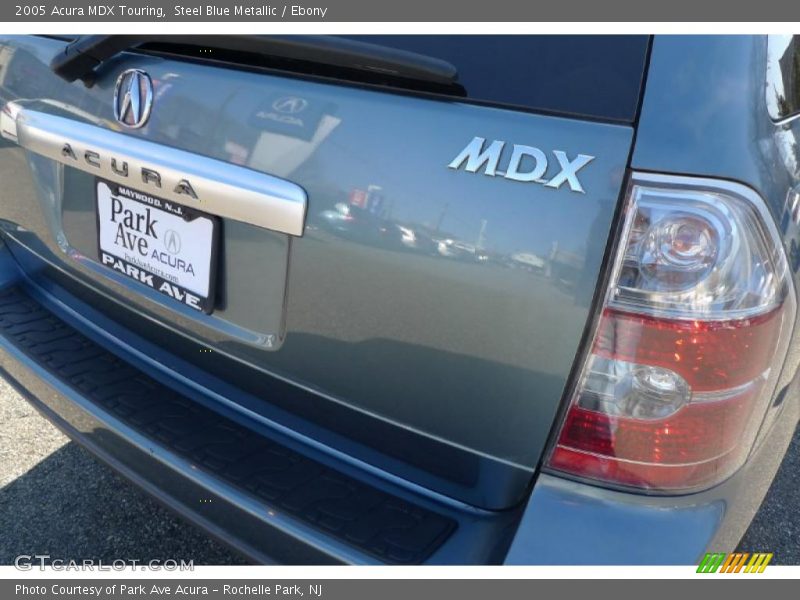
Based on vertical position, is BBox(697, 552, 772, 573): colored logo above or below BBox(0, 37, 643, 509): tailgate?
below

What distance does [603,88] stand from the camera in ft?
3.79

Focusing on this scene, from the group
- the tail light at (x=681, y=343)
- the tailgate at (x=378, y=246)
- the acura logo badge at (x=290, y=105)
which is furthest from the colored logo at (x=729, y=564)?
the acura logo badge at (x=290, y=105)

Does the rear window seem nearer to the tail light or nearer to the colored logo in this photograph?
the tail light

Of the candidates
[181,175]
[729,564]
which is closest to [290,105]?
[181,175]

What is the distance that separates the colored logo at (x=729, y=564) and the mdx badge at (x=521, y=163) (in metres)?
0.72

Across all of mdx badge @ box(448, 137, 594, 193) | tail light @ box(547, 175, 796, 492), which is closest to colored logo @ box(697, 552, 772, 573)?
tail light @ box(547, 175, 796, 492)

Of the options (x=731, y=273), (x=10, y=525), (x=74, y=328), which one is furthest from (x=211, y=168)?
(x=10, y=525)

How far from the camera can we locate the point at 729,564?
1.36 m

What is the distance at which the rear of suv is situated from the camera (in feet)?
3.72

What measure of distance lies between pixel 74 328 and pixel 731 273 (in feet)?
5.89

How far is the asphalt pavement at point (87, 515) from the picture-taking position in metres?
2.17

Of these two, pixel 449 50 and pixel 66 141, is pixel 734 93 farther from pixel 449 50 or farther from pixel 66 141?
pixel 66 141

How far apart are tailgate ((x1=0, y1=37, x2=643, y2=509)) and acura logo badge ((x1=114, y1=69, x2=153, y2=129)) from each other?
24 millimetres

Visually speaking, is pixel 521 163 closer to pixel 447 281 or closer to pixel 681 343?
pixel 447 281
